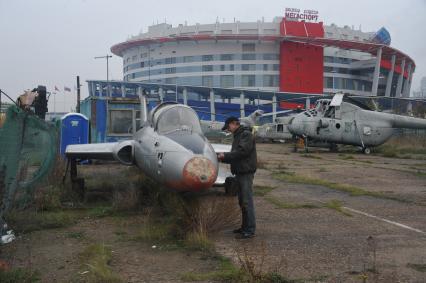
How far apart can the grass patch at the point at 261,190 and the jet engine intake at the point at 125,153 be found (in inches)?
128

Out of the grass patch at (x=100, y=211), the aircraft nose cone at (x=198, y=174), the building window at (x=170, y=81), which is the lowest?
the grass patch at (x=100, y=211)

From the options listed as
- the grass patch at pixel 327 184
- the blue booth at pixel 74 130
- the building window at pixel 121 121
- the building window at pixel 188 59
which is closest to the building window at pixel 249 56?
the building window at pixel 188 59

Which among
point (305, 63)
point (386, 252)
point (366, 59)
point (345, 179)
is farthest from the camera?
point (366, 59)

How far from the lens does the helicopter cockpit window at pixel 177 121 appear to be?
8.55 meters

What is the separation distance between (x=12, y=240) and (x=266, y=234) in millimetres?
3713

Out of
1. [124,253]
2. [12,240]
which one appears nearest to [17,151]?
[12,240]

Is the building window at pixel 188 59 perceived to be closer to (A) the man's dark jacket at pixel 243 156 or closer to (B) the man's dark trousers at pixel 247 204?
(A) the man's dark jacket at pixel 243 156

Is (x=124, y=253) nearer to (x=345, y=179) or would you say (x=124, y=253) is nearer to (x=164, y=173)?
(x=164, y=173)

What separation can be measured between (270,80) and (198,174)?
273 feet

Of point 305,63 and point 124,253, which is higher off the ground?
point 305,63

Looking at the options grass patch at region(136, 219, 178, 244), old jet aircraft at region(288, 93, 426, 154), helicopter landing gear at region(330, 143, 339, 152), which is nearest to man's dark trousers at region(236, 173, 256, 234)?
grass patch at region(136, 219, 178, 244)

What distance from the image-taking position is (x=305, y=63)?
86438mm

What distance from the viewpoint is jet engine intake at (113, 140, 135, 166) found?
958 cm

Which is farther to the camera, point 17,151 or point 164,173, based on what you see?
point 164,173
